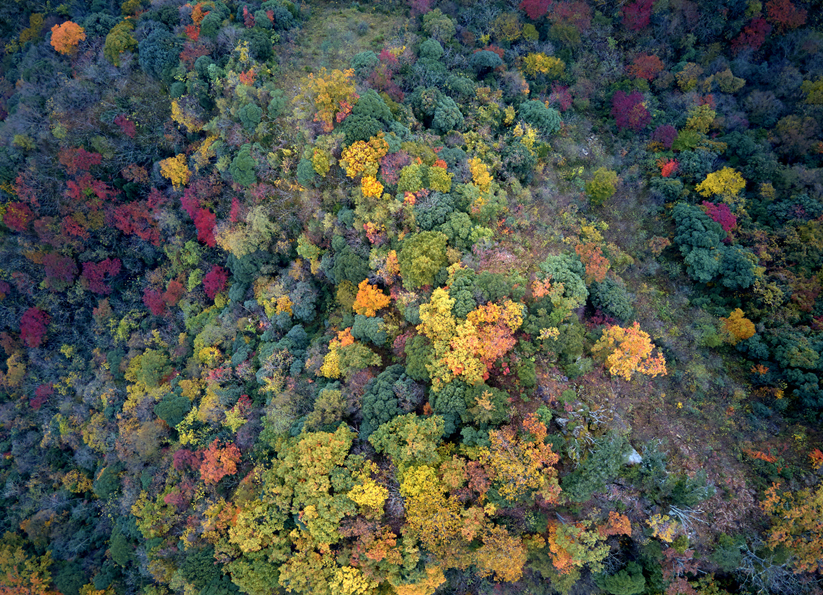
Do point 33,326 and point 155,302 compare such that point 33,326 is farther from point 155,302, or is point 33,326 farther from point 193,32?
point 193,32

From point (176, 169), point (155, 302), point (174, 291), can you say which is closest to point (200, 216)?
point (176, 169)

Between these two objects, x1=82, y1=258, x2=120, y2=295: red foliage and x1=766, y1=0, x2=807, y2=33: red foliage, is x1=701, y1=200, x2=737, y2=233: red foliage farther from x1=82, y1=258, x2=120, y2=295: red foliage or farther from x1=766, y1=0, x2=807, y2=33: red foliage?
x1=82, y1=258, x2=120, y2=295: red foliage

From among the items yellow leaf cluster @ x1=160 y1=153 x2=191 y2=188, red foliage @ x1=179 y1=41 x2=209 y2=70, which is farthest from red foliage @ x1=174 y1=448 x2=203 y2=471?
red foliage @ x1=179 y1=41 x2=209 y2=70

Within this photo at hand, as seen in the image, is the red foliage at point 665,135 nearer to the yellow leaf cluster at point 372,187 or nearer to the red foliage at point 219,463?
the yellow leaf cluster at point 372,187

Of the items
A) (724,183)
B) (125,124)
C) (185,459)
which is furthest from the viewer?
(125,124)

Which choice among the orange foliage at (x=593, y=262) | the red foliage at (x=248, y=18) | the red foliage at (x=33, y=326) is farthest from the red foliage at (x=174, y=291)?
the orange foliage at (x=593, y=262)
